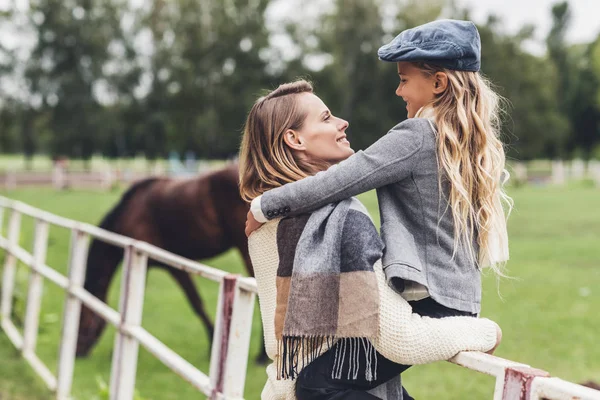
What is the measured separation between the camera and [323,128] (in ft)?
5.36

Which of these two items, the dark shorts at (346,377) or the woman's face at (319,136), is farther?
the woman's face at (319,136)

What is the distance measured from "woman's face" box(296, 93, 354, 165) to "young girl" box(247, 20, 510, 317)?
142 millimetres

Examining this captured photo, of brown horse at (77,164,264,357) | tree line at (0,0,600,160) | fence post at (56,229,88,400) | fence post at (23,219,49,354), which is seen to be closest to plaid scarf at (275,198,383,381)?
fence post at (56,229,88,400)

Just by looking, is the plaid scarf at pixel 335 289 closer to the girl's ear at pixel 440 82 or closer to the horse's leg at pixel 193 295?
the girl's ear at pixel 440 82

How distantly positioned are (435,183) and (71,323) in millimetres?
2929

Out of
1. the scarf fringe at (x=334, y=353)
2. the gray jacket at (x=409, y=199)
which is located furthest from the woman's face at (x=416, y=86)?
the scarf fringe at (x=334, y=353)

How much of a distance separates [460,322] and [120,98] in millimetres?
37624

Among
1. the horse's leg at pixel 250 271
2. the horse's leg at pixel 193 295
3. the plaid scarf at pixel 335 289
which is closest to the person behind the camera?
the plaid scarf at pixel 335 289

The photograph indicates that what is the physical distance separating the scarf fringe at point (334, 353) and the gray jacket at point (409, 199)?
0.48ft

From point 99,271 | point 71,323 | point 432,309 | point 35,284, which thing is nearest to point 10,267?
point 99,271

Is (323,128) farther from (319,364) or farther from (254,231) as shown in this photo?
(319,364)

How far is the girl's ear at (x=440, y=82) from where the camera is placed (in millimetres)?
1548

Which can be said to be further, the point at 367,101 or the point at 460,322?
the point at 367,101

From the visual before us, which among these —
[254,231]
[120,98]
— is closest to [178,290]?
[254,231]
